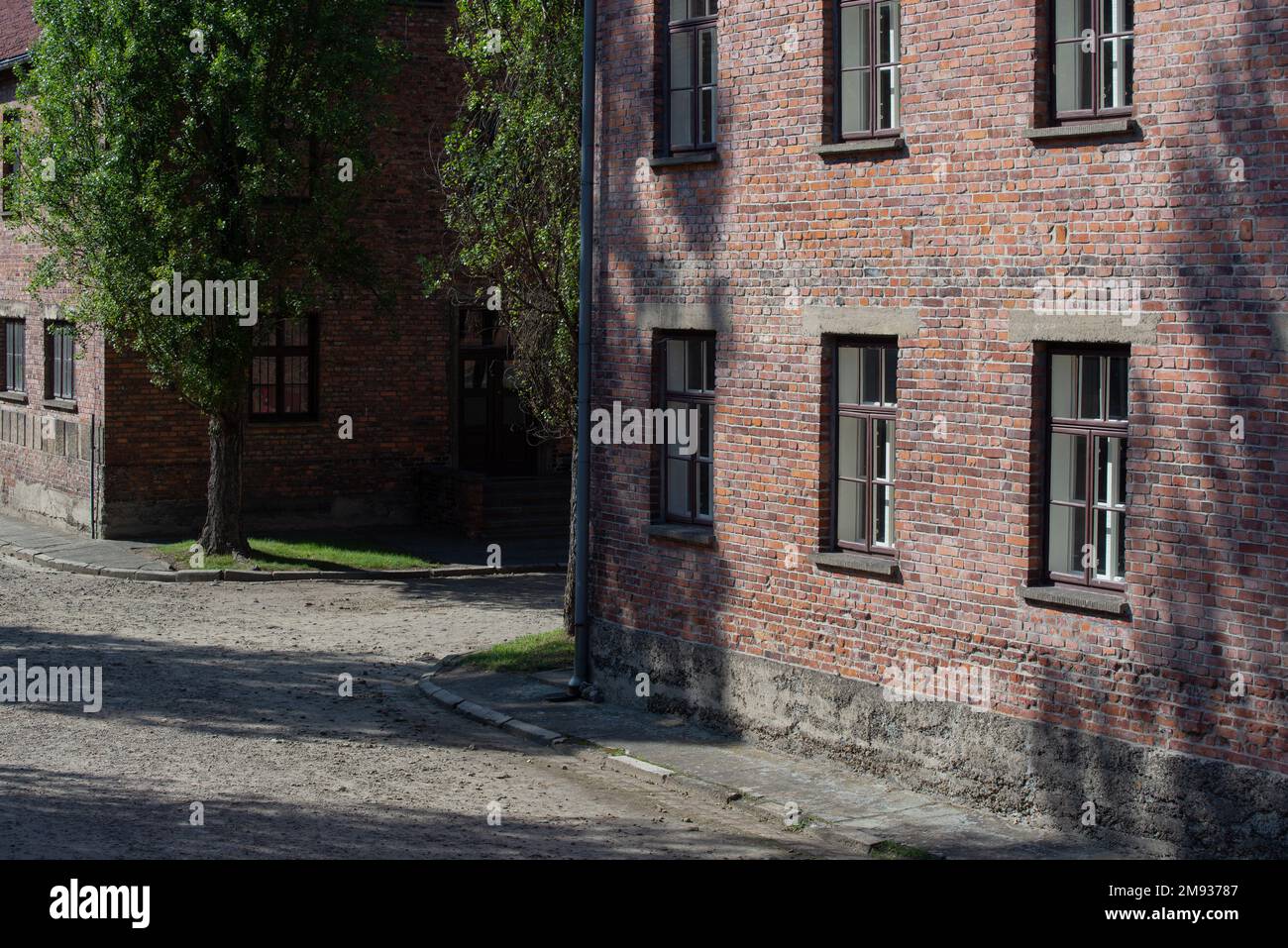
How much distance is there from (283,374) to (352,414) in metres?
1.33

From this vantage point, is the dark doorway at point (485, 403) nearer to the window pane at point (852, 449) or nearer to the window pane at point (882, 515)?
the window pane at point (852, 449)

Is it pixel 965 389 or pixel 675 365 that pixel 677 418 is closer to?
pixel 675 365

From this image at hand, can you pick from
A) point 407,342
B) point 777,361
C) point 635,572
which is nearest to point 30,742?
point 635,572

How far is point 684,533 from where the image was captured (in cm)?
1502

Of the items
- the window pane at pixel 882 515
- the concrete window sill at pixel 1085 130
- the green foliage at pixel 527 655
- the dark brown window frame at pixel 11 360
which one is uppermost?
the concrete window sill at pixel 1085 130

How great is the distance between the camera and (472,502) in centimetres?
2755

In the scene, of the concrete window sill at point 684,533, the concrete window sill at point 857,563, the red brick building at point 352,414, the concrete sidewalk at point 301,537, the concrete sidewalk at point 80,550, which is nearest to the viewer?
the concrete window sill at point 857,563

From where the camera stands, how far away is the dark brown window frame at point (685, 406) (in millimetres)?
15008

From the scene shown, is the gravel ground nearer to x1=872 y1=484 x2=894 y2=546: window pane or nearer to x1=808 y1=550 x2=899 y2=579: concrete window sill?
x1=808 y1=550 x2=899 y2=579: concrete window sill

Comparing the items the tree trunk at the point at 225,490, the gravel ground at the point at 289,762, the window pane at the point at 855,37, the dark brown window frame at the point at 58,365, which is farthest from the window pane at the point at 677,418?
the dark brown window frame at the point at 58,365

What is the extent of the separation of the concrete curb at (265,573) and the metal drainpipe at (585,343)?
8.70 meters

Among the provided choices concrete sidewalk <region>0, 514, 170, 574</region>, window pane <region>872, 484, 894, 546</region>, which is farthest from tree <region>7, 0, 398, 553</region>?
window pane <region>872, 484, 894, 546</region>

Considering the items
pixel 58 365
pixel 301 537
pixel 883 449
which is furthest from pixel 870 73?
pixel 58 365

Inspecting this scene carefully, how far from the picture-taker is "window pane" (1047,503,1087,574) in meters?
11.7
